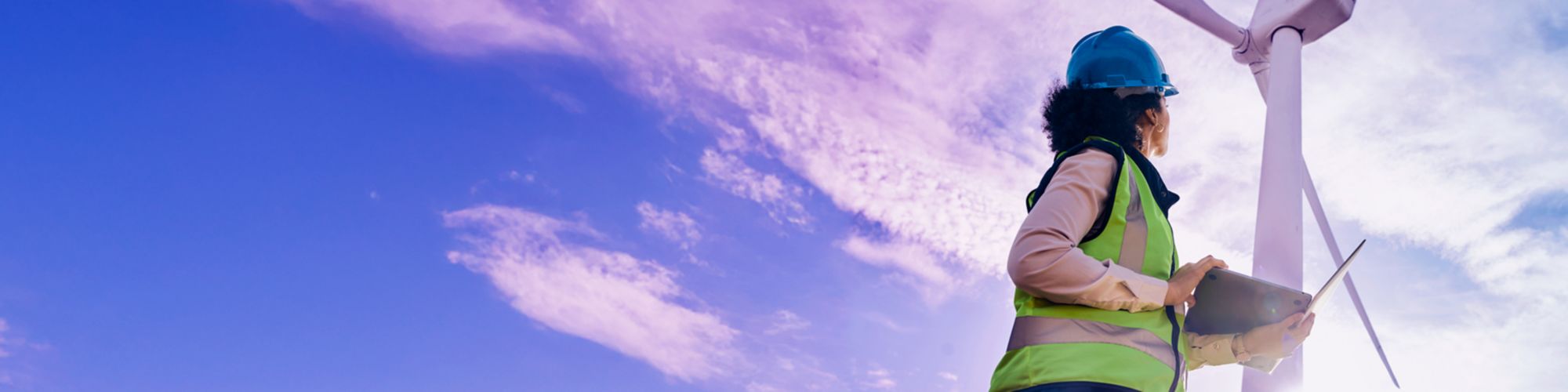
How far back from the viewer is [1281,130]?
10.7 m

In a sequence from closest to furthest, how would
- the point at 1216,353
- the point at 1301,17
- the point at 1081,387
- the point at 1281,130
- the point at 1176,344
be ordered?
1. the point at 1081,387
2. the point at 1176,344
3. the point at 1216,353
4. the point at 1281,130
5. the point at 1301,17

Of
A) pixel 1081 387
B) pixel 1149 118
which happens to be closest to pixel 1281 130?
pixel 1149 118

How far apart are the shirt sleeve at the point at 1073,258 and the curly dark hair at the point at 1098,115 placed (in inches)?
21.5

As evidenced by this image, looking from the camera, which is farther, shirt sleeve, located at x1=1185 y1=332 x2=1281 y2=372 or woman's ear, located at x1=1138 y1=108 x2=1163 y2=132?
woman's ear, located at x1=1138 y1=108 x2=1163 y2=132

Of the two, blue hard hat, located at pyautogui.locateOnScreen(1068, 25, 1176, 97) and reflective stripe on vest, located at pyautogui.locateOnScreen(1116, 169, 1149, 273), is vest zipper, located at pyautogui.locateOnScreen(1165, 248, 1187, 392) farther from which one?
blue hard hat, located at pyautogui.locateOnScreen(1068, 25, 1176, 97)

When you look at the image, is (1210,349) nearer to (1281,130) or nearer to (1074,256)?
(1074,256)

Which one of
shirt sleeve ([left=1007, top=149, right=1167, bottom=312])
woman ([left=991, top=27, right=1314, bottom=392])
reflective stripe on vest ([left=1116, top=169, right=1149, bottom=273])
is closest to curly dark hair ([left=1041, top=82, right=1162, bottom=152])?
woman ([left=991, top=27, right=1314, bottom=392])

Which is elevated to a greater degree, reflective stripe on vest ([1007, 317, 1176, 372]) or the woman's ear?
the woman's ear

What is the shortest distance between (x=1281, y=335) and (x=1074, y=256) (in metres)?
1.25

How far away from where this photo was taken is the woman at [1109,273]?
3.45 metres

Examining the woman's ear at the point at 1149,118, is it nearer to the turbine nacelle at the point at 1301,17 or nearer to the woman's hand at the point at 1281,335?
the woman's hand at the point at 1281,335

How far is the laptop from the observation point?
3969 mm

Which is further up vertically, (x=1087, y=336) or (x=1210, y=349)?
(x=1210, y=349)

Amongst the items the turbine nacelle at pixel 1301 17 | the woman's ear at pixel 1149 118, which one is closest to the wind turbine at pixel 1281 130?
the turbine nacelle at pixel 1301 17
